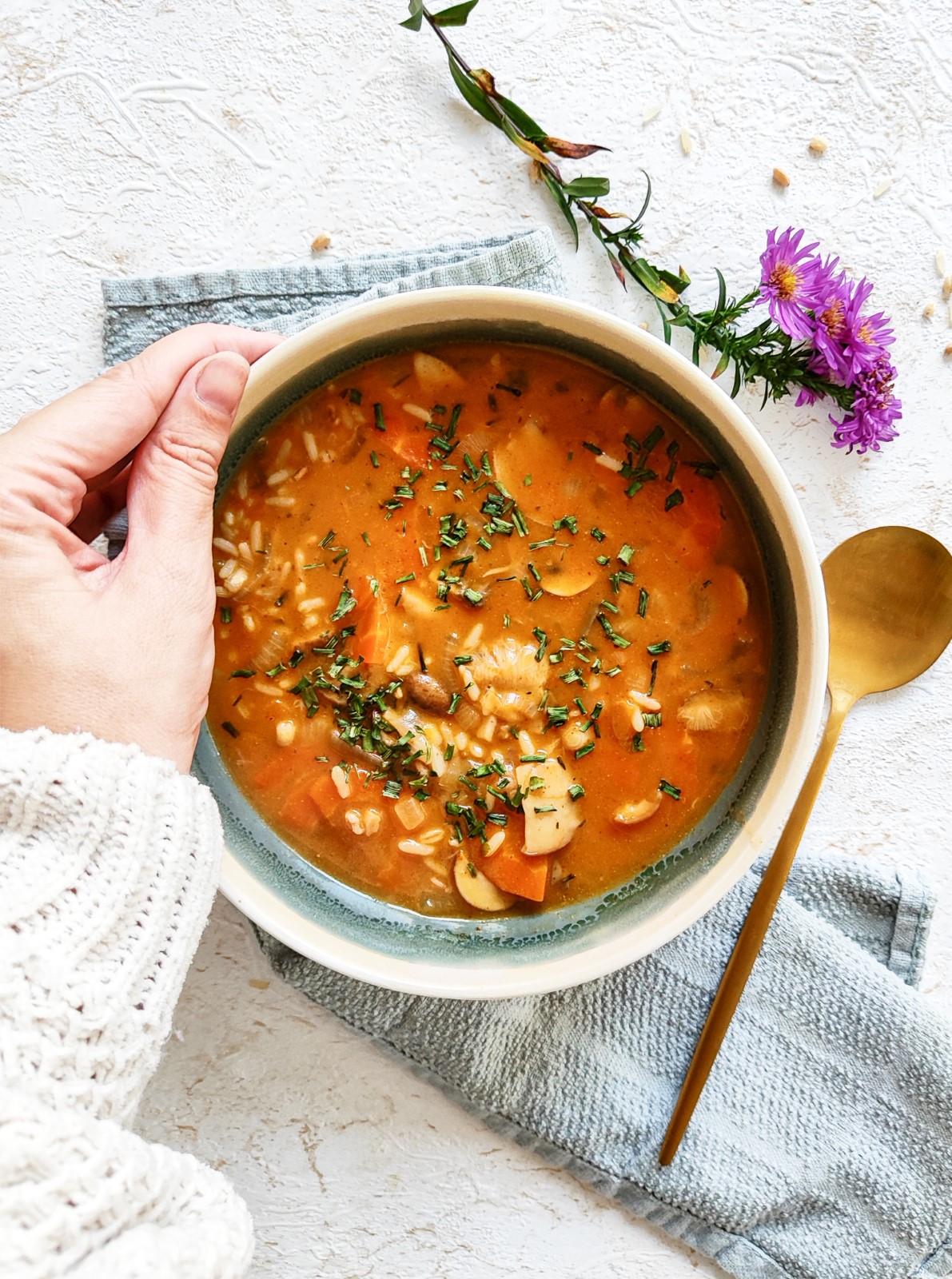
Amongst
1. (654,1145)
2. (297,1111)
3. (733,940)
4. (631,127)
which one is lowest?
(297,1111)

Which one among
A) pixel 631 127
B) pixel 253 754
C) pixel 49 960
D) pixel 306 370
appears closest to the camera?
pixel 49 960

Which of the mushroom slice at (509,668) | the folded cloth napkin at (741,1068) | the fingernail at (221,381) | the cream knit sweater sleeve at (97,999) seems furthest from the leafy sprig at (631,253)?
the cream knit sweater sleeve at (97,999)

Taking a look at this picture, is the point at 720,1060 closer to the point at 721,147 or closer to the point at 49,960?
the point at 49,960

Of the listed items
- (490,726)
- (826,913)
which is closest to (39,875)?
(490,726)

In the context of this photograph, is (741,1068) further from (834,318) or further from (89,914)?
(834,318)

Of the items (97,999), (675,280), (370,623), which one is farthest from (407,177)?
(97,999)

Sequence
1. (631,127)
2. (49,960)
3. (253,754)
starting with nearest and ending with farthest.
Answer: (49,960)
(253,754)
(631,127)

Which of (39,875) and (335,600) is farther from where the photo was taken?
(335,600)

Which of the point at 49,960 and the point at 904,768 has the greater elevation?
the point at 904,768
